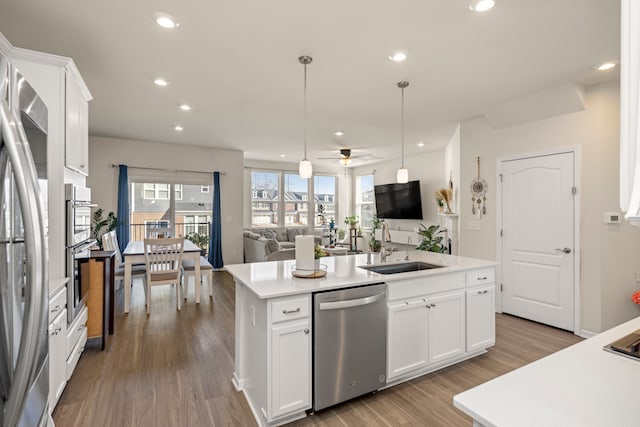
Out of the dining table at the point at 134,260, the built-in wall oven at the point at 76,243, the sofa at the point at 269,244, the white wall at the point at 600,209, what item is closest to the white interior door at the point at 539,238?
the white wall at the point at 600,209

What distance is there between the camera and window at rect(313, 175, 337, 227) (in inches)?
375

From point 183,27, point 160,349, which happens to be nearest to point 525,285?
point 160,349

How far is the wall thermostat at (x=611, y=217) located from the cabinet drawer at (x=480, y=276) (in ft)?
4.86

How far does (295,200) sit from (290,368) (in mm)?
7301

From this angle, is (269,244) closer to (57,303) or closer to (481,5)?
(57,303)

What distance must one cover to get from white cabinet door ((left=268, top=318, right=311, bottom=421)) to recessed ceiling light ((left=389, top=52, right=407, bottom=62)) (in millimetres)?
2293

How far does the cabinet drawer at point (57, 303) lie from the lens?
6.56ft

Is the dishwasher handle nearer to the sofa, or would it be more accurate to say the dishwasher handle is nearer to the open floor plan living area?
the open floor plan living area

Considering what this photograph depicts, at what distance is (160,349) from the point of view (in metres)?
3.18

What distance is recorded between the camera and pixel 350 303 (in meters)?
2.21

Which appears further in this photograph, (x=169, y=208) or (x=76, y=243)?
(x=169, y=208)

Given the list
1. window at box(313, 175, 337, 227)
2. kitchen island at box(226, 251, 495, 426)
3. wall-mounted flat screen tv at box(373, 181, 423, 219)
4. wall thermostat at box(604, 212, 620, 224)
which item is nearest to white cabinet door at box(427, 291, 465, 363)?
kitchen island at box(226, 251, 495, 426)

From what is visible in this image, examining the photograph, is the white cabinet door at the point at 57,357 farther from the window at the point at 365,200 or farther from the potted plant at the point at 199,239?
the window at the point at 365,200

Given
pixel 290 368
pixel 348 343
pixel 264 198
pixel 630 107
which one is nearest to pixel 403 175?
pixel 348 343
